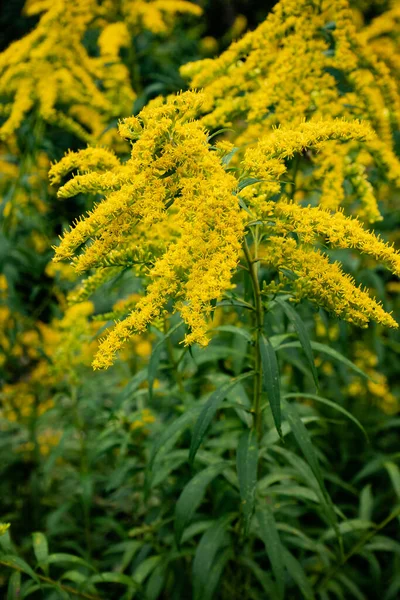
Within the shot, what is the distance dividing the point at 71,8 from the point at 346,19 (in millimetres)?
1976

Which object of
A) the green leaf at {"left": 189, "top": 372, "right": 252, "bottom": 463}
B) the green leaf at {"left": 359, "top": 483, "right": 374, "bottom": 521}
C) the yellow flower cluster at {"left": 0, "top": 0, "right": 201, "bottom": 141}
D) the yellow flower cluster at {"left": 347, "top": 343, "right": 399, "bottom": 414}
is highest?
the yellow flower cluster at {"left": 0, "top": 0, "right": 201, "bottom": 141}

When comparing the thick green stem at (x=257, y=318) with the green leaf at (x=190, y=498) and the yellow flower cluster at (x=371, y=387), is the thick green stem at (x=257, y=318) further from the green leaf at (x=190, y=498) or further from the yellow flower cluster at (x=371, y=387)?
the yellow flower cluster at (x=371, y=387)

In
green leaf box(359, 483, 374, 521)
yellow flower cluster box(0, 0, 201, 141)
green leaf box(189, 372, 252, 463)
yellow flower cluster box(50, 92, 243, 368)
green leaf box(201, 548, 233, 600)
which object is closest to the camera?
yellow flower cluster box(50, 92, 243, 368)

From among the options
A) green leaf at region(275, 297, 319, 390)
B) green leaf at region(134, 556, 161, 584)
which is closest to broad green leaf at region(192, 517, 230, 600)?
green leaf at region(134, 556, 161, 584)

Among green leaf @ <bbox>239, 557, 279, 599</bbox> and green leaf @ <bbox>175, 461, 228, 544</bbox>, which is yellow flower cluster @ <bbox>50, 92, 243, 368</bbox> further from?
green leaf @ <bbox>239, 557, 279, 599</bbox>

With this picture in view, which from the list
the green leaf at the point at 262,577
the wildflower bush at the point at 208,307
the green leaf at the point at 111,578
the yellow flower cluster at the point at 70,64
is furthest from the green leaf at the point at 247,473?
the yellow flower cluster at the point at 70,64

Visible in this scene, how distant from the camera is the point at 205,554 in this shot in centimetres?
214

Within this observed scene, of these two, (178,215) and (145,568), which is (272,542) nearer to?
(145,568)

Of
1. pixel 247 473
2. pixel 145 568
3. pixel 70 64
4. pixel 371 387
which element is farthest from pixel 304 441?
pixel 70 64

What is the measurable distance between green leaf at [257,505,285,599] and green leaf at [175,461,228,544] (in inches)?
9.3

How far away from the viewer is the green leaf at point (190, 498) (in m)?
2.04

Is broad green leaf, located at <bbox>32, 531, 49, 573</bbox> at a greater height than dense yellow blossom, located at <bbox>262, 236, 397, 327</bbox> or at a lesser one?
lesser

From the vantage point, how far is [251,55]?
2.48 m

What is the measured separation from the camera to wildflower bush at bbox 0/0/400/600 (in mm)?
1660
